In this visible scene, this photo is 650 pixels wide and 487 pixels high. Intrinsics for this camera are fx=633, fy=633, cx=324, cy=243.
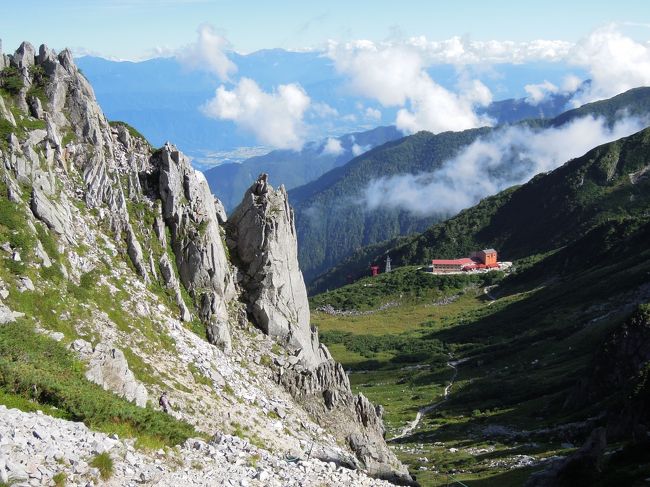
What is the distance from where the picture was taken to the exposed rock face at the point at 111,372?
27922mm

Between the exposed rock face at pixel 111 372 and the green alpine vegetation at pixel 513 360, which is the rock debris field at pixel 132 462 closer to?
the exposed rock face at pixel 111 372

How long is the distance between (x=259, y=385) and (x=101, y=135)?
20.1 metres

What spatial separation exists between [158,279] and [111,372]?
464 inches

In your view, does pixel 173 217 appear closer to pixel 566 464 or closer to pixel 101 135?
pixel 101 135

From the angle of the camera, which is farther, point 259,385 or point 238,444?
point 259,385

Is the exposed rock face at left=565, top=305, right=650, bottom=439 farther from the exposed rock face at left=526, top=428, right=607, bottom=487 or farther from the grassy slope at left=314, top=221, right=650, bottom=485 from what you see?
the exposed rock face at left=526, top=428, right=607, bottom=487

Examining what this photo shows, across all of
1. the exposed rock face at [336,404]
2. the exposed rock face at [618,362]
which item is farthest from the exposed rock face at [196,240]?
the exposed rock face at [618,362]

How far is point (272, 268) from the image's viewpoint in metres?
46.3

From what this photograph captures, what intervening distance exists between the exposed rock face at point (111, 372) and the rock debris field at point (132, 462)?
5745 millimetres

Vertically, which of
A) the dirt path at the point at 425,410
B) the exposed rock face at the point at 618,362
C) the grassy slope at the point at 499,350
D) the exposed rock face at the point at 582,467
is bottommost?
the dirt path at the point at 425,410

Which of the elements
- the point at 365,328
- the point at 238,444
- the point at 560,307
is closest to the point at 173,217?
the point at 238,444

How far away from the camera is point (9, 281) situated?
30.3 m

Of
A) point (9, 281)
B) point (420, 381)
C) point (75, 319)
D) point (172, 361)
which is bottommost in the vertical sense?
point (420, 381)

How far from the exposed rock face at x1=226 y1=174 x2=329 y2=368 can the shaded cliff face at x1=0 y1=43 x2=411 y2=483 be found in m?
0.10
